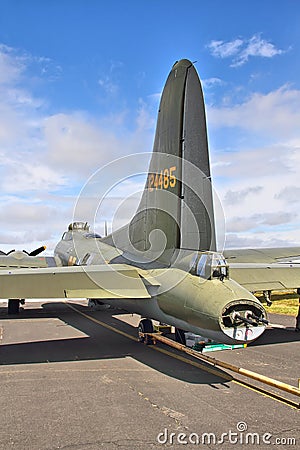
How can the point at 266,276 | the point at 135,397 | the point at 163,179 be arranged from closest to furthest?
the point at 135,397 < the point at 163,179 < the point at 266,276

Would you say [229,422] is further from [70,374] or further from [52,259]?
[52,259]

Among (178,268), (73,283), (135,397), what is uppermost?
(178,268)

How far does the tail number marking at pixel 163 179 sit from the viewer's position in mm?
13727

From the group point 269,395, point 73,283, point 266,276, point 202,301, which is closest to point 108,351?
point 73,283

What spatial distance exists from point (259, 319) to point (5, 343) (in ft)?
31.1

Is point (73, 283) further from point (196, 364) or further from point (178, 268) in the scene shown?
point (196, 364)

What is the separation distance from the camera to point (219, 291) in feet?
35.0

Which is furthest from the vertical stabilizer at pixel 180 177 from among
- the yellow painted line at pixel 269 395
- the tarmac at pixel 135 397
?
the yellow painted line at pixel 269 395

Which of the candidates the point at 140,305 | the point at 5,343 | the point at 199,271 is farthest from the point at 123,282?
the point at 5,343

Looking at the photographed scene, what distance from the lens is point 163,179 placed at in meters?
14.2

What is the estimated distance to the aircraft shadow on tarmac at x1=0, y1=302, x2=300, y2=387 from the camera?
435 inches
